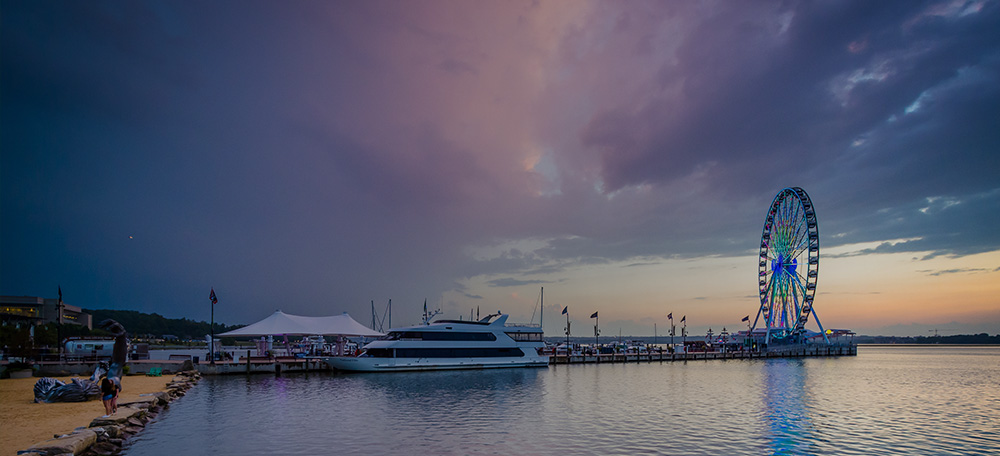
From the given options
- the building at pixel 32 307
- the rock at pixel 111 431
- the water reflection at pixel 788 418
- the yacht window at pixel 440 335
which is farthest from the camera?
the building at pixel 32 307

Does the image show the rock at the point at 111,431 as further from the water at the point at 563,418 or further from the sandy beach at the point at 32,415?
the sandy beach at the point at 32,415

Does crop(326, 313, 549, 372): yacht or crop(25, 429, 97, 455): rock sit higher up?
crop(25, 429, 97, 455): rock

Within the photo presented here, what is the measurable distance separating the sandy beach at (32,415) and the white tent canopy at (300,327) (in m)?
15.3

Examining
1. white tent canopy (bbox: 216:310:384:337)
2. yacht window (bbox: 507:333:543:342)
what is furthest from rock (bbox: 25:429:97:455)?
yacht window (bbox: 507:333:543:342)

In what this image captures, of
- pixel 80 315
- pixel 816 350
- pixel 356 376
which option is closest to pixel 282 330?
pixel 356 376

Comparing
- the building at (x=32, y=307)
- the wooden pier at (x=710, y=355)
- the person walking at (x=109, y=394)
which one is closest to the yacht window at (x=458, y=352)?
the wooden pier at (x=710, y=355)

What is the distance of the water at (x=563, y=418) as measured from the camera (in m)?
19.2

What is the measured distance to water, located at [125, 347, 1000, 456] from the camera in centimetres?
1917

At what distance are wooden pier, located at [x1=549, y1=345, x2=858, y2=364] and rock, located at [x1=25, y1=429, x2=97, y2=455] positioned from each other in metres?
52.6

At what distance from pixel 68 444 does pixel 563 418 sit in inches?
697

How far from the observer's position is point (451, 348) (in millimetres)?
49812

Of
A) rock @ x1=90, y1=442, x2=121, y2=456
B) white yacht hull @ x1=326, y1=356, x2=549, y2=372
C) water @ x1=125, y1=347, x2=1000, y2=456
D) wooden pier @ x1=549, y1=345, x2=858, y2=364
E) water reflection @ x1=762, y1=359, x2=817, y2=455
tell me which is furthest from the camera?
wooden pier @ x1=549, y1=345, x2=858, y2=364

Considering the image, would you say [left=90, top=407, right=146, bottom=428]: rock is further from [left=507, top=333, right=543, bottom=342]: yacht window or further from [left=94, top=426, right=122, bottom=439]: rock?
[left=507, top=333, right=543, bottom=342]: yacht window

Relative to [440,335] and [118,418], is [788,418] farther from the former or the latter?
[440,335]
